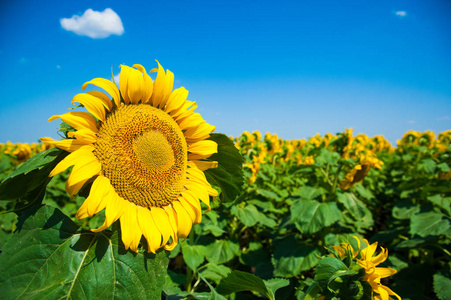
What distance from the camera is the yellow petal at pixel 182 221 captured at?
110cm

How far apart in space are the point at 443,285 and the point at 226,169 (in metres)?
3.57

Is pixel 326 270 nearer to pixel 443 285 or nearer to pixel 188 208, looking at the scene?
pixel 188 208

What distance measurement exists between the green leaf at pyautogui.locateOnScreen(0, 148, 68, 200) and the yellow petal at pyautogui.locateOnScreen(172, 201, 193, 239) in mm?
458

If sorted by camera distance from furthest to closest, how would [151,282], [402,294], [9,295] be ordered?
[402,294] < [151,282] < [9,295]

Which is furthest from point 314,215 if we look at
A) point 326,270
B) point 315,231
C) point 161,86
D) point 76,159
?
point 76,159

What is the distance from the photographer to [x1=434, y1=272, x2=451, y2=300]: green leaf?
10.4ft

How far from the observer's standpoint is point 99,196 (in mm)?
933

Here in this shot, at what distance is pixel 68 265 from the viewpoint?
3.06 ft

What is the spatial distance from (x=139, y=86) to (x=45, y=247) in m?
0.66

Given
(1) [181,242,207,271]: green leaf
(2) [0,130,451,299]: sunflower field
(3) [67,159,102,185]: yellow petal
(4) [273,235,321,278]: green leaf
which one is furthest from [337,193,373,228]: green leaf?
(3) [67,159,102,185]: yellow petal

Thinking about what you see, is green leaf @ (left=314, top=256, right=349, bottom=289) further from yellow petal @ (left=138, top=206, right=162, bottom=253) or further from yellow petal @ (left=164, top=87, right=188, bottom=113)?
yellow petal @ (left=164, top=87, right=188, bottom=113)

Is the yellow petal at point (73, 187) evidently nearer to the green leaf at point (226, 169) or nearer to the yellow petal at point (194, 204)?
the yellow petal at point (194, 204)

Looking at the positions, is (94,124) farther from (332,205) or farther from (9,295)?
(332,205)

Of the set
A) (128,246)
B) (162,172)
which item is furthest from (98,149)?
(128,246)
